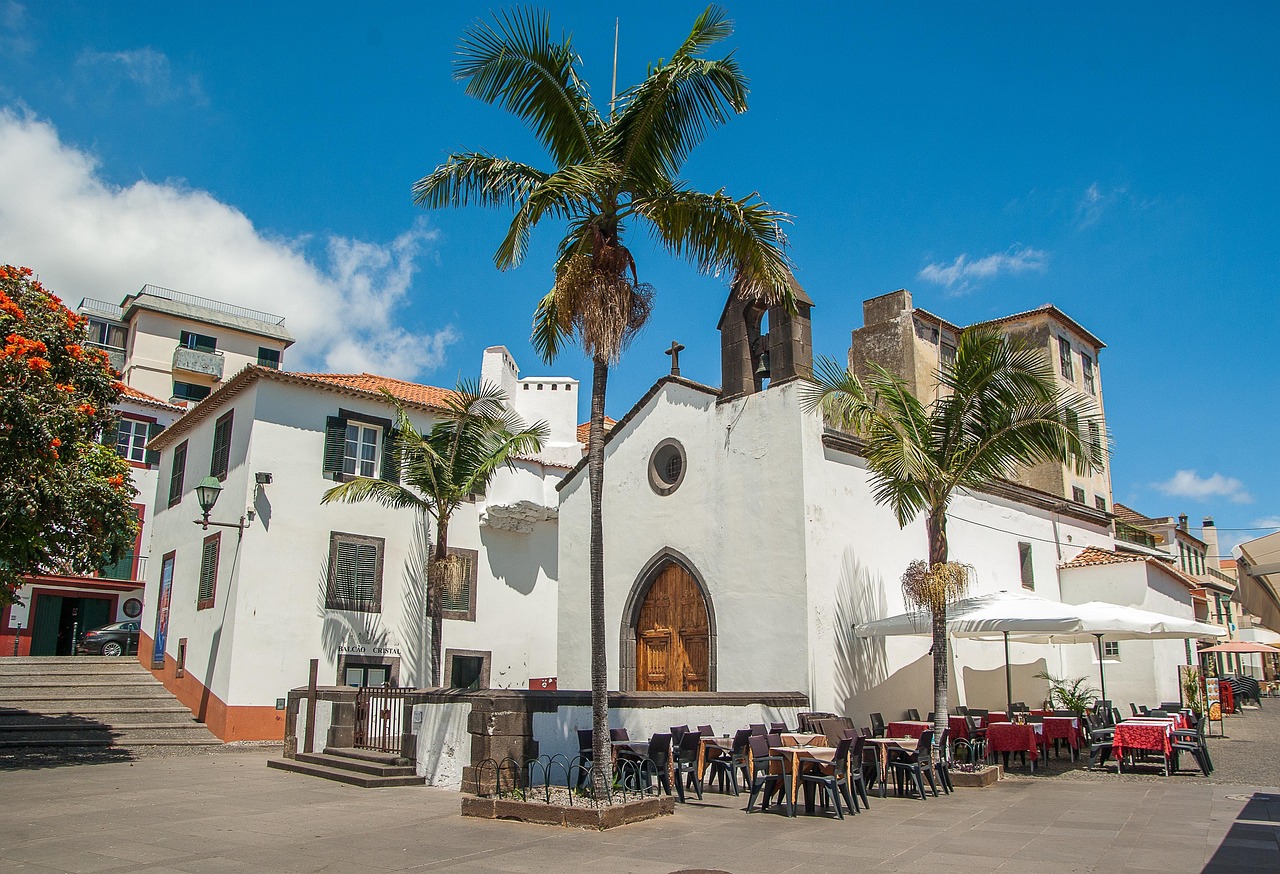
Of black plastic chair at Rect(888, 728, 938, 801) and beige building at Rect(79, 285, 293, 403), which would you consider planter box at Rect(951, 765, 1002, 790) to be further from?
beige building at Rect(79, 285, 293, 403)

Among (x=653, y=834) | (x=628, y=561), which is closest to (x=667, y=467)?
(x=628, y=561)

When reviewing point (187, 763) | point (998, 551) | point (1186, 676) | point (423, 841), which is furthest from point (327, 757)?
point (1186, 676)

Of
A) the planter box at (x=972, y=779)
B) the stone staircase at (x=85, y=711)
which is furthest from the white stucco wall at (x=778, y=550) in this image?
the stone staircase at (x=85, y=711)

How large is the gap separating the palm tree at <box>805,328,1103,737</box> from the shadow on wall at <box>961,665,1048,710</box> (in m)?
6.62

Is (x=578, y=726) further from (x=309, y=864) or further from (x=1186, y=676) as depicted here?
(x=1186, y=676)

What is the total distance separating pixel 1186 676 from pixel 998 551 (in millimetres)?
6521

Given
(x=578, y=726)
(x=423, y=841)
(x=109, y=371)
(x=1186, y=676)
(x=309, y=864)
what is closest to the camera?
(x=309, y=864)

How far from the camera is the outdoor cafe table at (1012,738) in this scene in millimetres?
13875

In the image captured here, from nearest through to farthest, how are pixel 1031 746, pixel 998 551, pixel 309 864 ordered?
pixel 309 864 < pixel 1031 746 < pixel 998 551

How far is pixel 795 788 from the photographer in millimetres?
10078

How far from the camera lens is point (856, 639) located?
1623cm

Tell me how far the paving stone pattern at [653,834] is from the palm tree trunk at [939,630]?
1.25 meters

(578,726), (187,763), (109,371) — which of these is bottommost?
(187,763)

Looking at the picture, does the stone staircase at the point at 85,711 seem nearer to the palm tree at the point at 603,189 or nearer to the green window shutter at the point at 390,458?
the green window shutter at the point at 390,458
